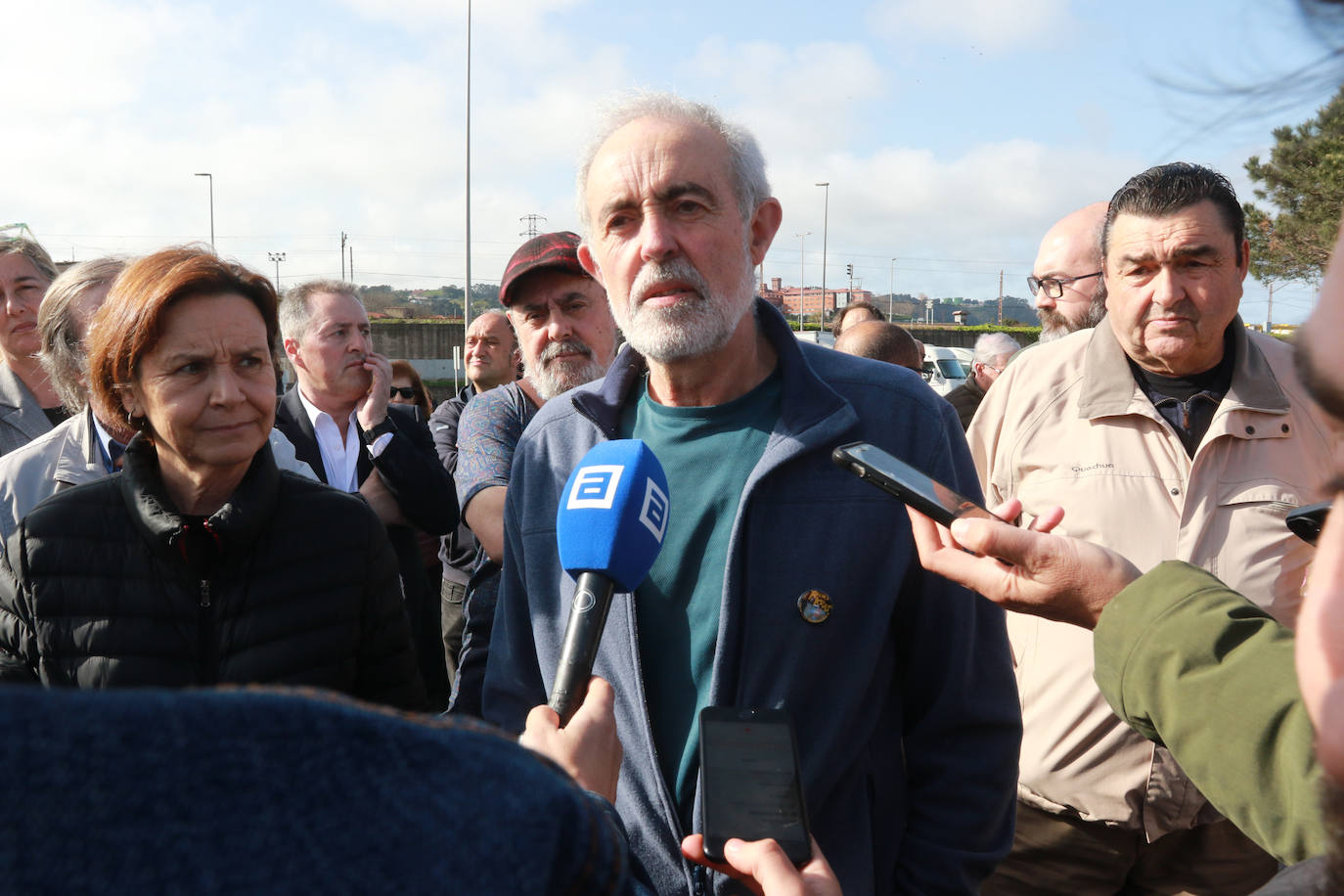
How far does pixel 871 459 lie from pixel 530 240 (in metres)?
2.27

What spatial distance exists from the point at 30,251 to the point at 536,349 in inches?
88.2

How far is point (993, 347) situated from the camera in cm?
619

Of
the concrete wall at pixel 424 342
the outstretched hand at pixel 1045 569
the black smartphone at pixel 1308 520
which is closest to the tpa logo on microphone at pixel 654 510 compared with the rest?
the outstretched hand at pixel 1045 569

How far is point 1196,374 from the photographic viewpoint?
3.13 m

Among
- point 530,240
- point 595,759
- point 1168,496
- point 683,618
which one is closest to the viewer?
point 595,759

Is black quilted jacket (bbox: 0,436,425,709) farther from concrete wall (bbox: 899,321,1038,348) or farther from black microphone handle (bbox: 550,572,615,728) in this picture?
concrete wall (bbox: 899,321,1038,348)

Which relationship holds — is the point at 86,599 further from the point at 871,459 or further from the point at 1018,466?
the point at 1018,466

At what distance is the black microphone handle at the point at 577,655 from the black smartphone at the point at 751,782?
37 cm

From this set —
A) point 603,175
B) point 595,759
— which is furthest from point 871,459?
point 603,175

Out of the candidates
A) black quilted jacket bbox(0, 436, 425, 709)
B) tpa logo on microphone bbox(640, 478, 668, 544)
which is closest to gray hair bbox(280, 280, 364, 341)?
black quilted jacket bbox(0, 436, 425, 709)

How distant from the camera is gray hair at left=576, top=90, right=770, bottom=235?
236 cm

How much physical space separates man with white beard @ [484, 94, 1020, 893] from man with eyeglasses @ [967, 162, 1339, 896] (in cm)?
89

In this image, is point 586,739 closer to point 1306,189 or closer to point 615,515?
point 615,515

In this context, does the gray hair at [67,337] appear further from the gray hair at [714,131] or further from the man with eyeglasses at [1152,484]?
the man with eyeglasses at [1152,484]
